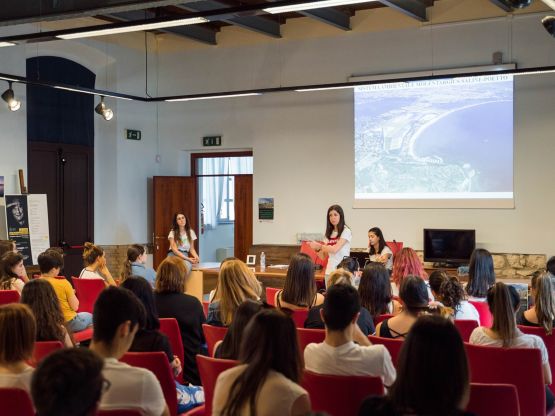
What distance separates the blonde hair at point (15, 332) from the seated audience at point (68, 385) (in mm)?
1015

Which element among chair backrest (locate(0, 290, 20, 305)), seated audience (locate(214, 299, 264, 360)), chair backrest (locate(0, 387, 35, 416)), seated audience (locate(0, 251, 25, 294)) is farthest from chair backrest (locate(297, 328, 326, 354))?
seated audience (locate(0, 251, 25, 294))

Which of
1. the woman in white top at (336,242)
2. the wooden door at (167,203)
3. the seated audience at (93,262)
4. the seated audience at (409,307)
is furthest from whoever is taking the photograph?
the wooden door at (167,203)

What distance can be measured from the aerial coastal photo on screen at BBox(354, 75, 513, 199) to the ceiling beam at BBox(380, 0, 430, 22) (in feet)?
3.09

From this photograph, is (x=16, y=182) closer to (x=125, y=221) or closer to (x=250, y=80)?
(x=125, y=221)

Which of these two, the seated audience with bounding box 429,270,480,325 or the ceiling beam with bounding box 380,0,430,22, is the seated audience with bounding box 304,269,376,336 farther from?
the ceiling beam with bounding box 380,0,430,22

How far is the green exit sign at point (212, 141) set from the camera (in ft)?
41.3

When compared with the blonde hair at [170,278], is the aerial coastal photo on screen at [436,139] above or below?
above

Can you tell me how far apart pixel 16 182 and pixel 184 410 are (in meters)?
7.74

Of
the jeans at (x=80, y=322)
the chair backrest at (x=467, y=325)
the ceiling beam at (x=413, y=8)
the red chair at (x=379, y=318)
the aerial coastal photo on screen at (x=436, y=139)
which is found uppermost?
the ceiling beam at (x=413, y=8)

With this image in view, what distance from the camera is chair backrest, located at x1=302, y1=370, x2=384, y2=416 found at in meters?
2.83

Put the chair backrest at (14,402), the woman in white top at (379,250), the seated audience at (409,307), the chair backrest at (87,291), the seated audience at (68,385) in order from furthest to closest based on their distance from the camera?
the woman in white top at (379,250) → the chair backrest at (87,291) → the seated audience at (409,307) → the chair backrest at (14,402) → the seated audience at (68,385)

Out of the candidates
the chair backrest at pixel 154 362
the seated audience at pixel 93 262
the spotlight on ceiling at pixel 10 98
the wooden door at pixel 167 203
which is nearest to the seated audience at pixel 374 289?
the chair backrest at pixel 154 362

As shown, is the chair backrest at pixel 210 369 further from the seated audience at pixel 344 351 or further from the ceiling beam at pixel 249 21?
the ceiling beam at pixel 249 21

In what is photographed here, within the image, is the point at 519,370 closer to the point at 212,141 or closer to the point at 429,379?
the point at 429,379
